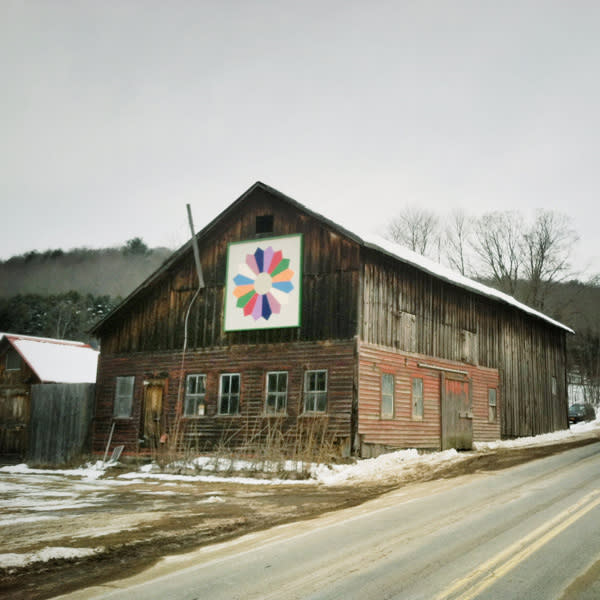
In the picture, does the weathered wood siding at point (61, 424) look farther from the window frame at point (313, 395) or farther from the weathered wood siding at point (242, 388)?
the window frame at point (313, 395)

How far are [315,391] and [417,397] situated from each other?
443cm

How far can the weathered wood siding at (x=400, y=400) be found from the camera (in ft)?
67.7

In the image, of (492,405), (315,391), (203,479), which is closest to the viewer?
(203,479)

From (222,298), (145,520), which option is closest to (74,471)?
(222,298)

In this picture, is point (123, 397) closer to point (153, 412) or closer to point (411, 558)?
point (153, 412)

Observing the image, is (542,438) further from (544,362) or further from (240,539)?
(240,539)

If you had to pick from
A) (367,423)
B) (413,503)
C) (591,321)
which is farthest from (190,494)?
(591,321)

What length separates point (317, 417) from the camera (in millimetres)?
20641

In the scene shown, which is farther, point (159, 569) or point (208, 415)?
point (208, 415)

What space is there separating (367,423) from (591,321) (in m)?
47.6

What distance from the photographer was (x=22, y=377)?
31.3 meters

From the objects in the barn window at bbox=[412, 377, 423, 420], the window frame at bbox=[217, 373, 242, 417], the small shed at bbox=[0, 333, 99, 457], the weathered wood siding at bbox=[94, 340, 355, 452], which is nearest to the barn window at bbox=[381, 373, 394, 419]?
the barn window at bbox=[412, 377, 423, 420]

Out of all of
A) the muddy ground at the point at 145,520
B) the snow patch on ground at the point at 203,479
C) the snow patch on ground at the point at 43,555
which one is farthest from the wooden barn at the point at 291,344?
the snow patch on ground at the point at 43,555

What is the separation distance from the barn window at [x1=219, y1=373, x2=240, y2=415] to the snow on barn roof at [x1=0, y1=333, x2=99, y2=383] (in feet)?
39.1
